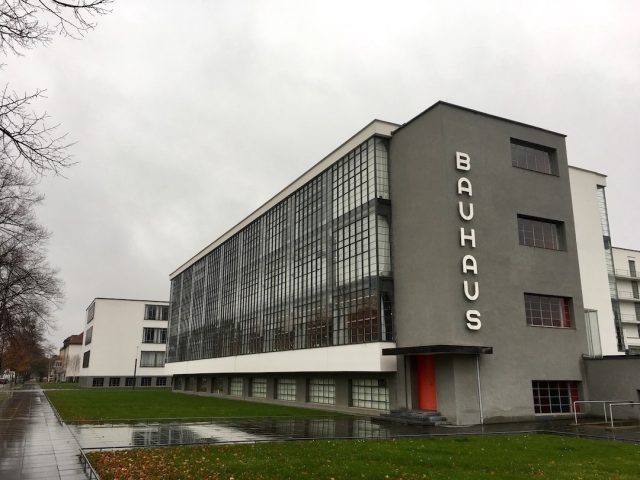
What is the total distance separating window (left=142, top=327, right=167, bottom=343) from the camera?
10388 centimetres

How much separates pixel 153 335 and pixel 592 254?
90.1 m

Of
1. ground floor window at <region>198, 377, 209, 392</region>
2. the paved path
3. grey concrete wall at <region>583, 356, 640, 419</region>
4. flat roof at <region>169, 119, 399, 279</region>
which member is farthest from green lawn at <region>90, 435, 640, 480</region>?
ground floor window at <region>198, 377, 209, 392</region>

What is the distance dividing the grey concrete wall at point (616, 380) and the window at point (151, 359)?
89776 mm

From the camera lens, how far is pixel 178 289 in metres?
82.8

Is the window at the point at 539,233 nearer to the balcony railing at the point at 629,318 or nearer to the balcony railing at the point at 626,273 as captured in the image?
the balcony railing at the point at 629,318

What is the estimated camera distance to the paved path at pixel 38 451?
12.9m

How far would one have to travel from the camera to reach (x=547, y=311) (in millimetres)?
30125

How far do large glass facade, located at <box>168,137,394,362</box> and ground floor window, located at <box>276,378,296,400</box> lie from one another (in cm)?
308

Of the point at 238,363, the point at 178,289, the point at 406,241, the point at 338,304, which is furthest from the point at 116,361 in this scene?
the point at 406,241

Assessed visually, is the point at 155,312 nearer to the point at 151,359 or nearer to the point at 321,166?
the point at 151,359

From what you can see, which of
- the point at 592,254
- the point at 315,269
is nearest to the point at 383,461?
the point at 315,269

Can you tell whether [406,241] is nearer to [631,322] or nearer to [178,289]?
[631,322]

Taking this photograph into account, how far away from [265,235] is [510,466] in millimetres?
38692

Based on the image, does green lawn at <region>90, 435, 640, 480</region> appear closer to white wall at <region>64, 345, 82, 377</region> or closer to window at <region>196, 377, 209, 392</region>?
window at <region>196, 377, 209, 392</region>
